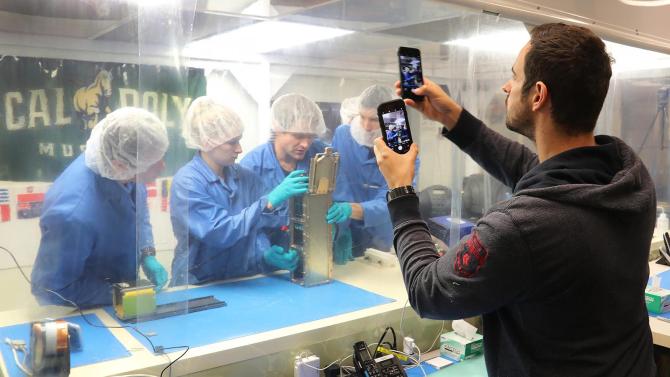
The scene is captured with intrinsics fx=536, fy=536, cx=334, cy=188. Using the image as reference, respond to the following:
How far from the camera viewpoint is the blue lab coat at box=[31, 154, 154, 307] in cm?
144

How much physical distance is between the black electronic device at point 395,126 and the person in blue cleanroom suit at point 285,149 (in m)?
0.75

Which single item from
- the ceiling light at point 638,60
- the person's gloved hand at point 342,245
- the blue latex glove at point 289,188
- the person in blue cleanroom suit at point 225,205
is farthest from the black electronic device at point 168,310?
the ceiling light at point 638,60

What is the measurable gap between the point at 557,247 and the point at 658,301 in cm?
135

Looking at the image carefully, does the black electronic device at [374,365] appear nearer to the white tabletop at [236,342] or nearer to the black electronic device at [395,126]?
the white tabletop at [236,342]

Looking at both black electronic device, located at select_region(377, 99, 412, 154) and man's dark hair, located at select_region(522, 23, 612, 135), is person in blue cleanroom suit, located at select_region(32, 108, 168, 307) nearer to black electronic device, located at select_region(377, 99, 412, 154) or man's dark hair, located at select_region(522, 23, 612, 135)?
black electronic device, located at select_region(377, 99, 412, 154)

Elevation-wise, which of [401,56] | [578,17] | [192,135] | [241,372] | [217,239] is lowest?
[241,372]

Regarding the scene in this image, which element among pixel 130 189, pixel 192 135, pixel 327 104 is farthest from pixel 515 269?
A: pixel 327 104

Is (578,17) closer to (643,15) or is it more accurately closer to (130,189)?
(643,15)

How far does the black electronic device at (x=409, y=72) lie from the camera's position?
1.42 metres

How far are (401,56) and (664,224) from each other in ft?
8.37

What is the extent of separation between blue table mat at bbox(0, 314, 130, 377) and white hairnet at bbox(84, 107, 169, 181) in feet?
1.47

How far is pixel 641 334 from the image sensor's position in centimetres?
104

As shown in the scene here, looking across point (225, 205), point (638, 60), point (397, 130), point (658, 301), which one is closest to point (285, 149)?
point (225, 205)

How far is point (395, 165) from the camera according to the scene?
116 cm
